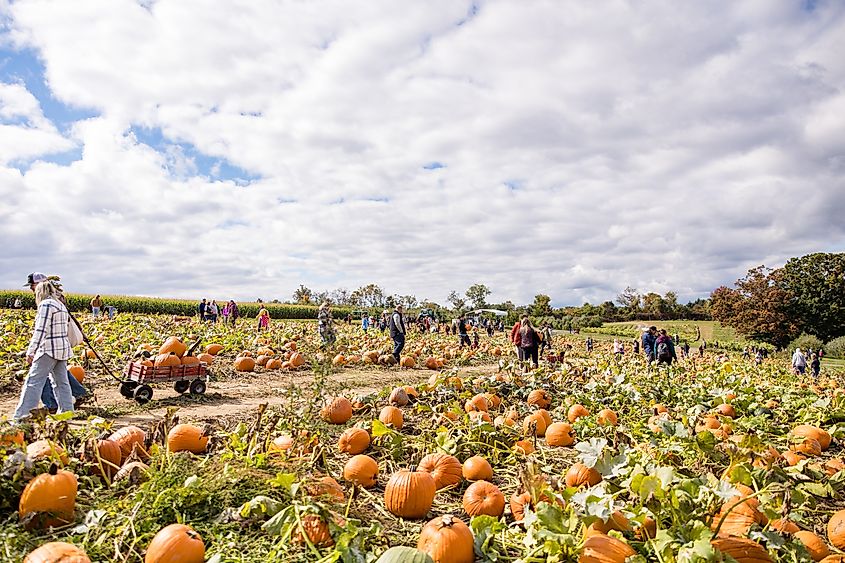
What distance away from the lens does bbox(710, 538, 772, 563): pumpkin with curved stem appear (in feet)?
9.05

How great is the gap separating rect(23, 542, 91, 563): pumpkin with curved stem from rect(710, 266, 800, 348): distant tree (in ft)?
167

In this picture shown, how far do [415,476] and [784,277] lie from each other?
54.7 meters

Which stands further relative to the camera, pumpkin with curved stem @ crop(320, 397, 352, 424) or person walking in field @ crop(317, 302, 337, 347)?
pumpkin with curved stem @ crop(320, 397, 352, 424)

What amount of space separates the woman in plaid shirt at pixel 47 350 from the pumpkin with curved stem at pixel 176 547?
4.41 meters

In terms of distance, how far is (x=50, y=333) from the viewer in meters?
6.31

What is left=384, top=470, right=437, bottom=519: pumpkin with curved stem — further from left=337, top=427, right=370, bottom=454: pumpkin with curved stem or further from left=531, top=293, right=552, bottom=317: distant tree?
left=531, top=293, right=552, bottom=317: distant tree

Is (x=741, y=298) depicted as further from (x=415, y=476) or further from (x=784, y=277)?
(x=415, y=476)

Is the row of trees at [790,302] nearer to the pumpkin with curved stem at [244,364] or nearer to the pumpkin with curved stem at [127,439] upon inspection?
the pumpkin with curved stem at [244,364]

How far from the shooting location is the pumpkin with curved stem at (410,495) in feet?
12.3

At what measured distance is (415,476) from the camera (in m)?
3.81

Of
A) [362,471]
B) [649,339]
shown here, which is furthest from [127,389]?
[649,339]

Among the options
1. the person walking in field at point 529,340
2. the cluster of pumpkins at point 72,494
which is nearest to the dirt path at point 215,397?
the cluster of pumpkins at point 72,494

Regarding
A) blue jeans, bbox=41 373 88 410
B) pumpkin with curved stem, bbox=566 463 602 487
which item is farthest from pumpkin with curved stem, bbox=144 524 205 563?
blue jeans, bbox=41 373 88 410

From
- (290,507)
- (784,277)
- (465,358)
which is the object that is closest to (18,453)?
(290,507)
